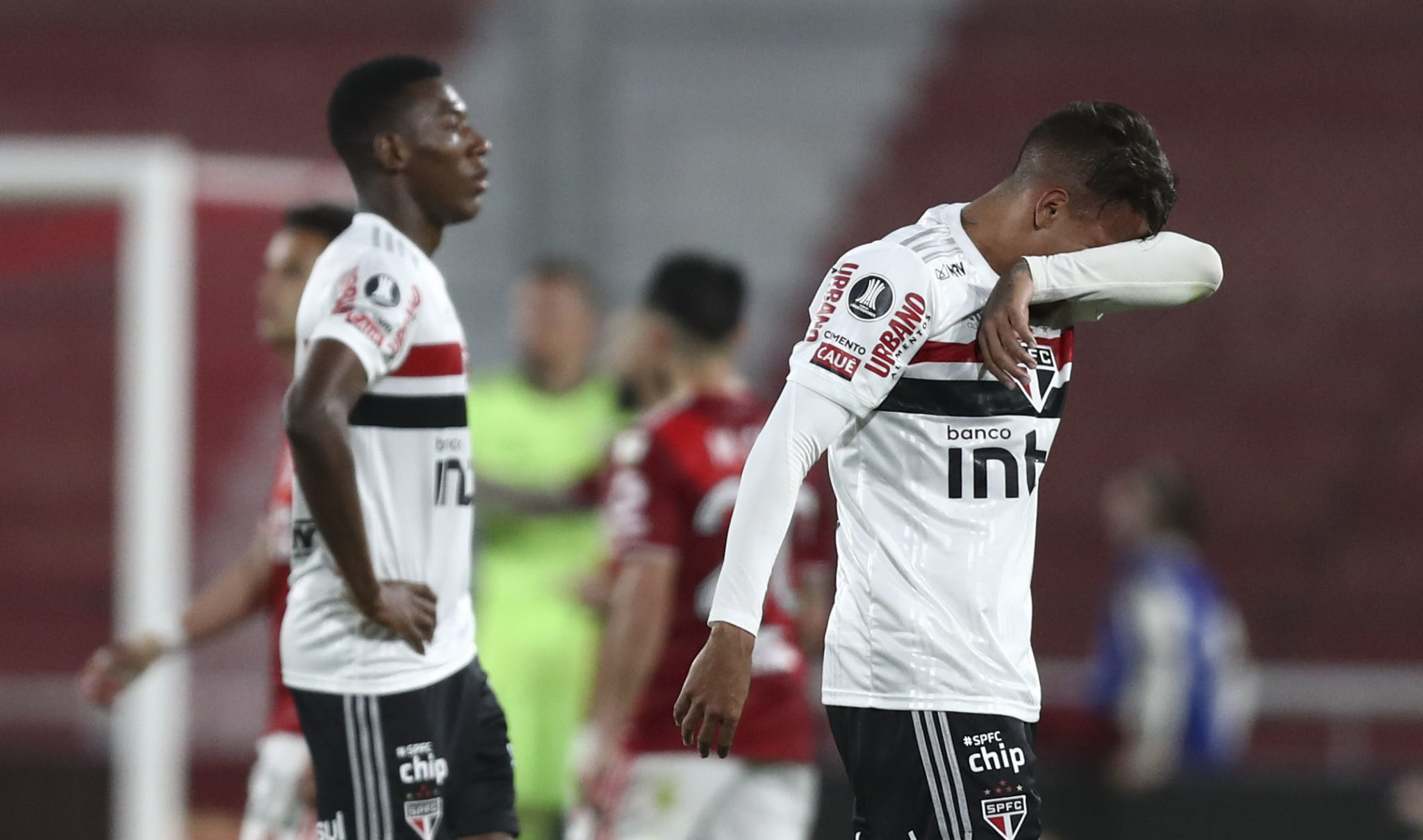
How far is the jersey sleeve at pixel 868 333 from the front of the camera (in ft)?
8.99

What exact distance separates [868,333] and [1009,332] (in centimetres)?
20

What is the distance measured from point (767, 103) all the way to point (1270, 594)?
4219 mm

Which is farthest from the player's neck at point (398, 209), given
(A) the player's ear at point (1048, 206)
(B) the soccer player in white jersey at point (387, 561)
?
(A) the player's ear at point (1048, 206)

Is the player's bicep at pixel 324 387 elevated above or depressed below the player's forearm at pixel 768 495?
above

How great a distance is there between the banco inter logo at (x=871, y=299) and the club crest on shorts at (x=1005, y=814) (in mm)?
721

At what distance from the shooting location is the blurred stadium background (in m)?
10.6

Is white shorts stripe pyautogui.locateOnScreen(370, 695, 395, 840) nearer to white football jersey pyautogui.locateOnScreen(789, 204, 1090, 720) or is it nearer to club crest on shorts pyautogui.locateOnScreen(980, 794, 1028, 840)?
white football jersey pyautogui.locateOnScreen(789, 204, 1090, 720)

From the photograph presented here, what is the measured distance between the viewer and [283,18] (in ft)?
42.2

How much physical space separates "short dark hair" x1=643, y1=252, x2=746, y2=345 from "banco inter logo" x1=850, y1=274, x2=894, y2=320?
178cm

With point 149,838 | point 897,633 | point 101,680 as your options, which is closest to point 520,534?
point 149,838

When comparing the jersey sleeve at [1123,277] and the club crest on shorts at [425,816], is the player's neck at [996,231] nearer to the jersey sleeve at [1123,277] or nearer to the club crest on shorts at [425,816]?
the jersey sleeve at [1123,277]

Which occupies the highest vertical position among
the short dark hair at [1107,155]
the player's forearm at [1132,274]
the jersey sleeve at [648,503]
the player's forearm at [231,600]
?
the short dark hair at [1107,155]

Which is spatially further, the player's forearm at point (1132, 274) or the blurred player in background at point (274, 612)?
the blurred player in background at point (274, 612)

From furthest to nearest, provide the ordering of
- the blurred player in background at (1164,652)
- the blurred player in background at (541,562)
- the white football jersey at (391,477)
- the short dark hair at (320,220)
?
the blurred player in background at (1164,652), the blurred player in background at (541,562), the short dark hair at (320,220), the white football jersey at (391,477)
